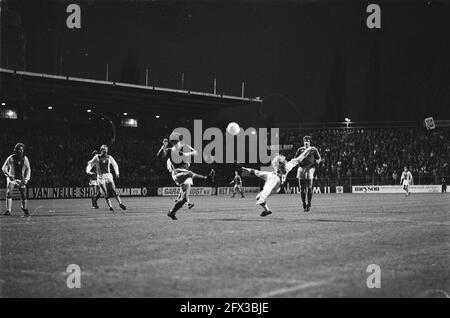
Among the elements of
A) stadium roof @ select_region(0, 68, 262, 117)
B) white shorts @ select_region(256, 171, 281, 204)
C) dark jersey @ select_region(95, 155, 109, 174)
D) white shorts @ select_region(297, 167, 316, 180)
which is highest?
stadium roof @ select_region(0, 68, 262, 117)

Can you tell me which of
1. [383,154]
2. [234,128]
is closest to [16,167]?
[234,128]

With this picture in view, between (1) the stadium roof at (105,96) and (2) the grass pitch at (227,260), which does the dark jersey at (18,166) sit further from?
(1) the stadium roof at (105,96)

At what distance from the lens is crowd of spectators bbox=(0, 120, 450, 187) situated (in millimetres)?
47906

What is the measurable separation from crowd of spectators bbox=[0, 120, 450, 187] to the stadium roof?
297 centimetres

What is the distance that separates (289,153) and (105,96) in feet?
70.3

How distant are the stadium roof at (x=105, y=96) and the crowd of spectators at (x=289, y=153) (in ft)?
9.75

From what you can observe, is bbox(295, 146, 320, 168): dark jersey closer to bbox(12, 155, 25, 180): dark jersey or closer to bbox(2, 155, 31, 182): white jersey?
bbox(2, 155, 31, 182): white jersey

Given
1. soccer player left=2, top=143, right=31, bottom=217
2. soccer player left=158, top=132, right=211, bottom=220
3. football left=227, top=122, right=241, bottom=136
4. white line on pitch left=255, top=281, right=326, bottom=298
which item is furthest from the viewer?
football left=227, top=122, right=241, bottom=136

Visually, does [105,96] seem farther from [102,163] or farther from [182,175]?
[182,175]

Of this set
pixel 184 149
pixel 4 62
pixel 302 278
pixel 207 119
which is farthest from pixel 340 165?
pixel 302 278

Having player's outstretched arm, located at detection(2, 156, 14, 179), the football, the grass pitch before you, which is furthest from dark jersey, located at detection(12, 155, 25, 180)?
the football
